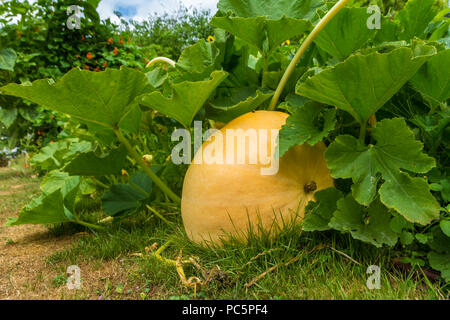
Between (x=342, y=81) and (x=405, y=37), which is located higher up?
(x=405, y=37)

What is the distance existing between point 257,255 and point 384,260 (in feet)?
1.13

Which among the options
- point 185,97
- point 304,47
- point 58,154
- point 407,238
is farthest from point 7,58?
point 407,238

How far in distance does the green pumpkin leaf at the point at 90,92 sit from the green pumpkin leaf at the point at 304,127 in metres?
0.45

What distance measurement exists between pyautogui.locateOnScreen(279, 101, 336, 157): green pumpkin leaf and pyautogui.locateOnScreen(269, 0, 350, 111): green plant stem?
17cm

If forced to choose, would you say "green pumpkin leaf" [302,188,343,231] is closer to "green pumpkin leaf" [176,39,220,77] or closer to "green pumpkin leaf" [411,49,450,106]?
"green pumpkin leaf" [411,49,450,106]

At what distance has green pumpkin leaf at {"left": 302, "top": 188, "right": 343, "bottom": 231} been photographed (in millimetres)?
964

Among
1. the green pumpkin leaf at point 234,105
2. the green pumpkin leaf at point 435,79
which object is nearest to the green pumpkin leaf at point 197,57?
the green pumpkin leaf at point 234,105

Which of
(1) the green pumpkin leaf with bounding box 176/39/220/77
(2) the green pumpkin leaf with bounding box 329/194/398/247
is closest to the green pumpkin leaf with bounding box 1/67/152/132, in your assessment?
(1) the green pumpkin leaf with bounding box 176/39/220/77

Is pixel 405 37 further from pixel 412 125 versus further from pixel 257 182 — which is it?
pixel 257 182

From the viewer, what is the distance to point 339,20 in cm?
108

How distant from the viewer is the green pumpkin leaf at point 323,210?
3.16 feet
